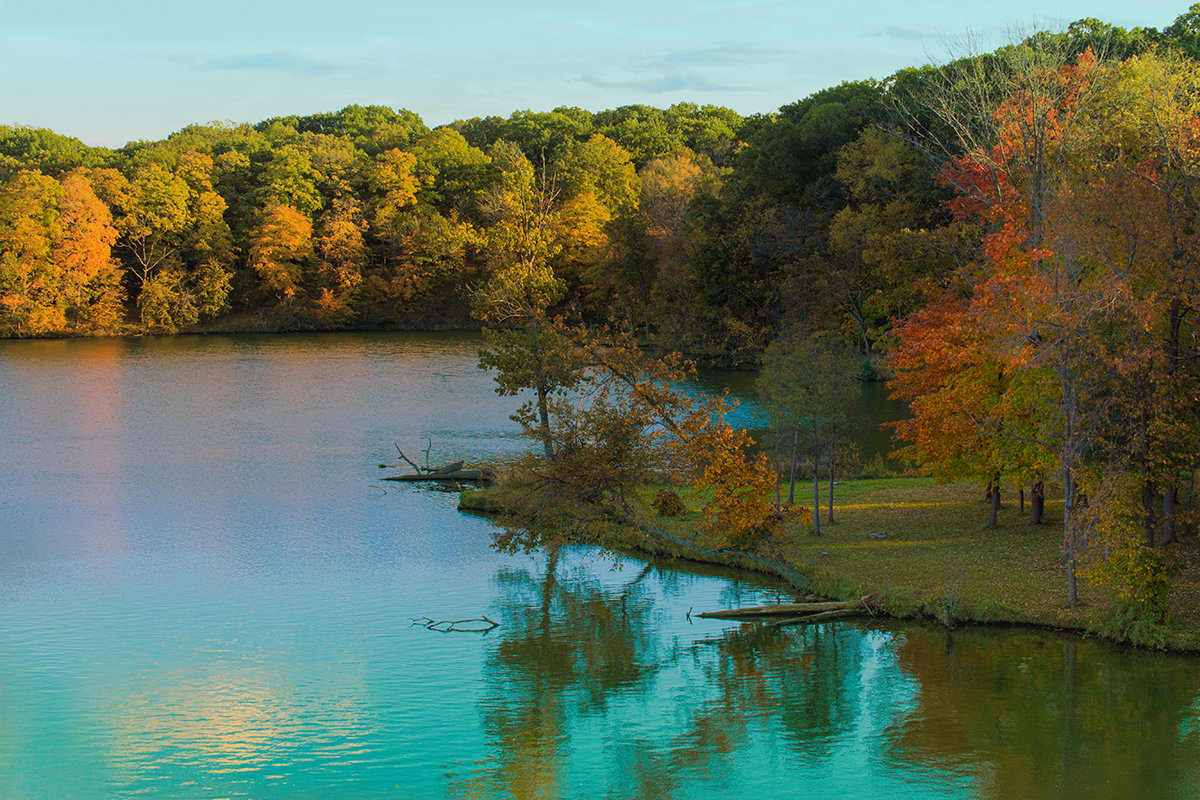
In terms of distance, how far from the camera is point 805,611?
19.5 m

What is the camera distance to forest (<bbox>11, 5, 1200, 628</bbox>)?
18.2 m

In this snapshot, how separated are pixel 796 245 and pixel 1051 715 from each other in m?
39.6

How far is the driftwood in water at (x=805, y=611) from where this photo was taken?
19.2 meters

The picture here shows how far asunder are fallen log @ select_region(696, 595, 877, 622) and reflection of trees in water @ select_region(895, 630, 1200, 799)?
1.06 metres

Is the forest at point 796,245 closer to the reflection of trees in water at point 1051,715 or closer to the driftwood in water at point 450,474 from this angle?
the reflection of trees in water at point 1051,715

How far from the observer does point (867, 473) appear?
31.8 meters

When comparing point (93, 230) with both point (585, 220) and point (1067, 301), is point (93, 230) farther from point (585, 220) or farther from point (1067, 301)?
point (1067, 301)

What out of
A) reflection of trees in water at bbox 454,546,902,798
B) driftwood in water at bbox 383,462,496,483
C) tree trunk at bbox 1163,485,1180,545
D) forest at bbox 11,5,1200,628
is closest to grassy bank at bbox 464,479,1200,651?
tree trunk at bbox 1163,485,1180,545

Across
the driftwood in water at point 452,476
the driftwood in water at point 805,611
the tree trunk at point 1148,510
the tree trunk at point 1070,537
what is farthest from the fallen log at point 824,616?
the driftwood in water at point 452,476

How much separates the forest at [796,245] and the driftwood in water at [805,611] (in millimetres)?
3763

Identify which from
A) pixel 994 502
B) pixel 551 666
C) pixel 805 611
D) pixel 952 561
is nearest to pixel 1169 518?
pixel 952 561

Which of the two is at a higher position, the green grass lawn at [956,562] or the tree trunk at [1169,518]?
the tree trunk at [1169,518]

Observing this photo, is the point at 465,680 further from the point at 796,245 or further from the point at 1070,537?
the point at 796,245

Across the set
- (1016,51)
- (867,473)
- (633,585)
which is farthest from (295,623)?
(1016,51)
